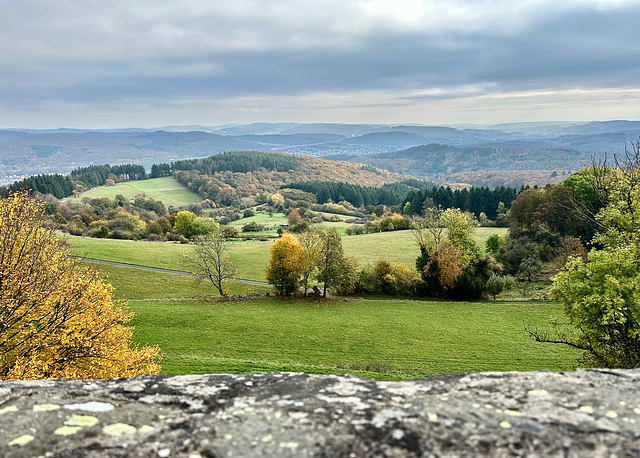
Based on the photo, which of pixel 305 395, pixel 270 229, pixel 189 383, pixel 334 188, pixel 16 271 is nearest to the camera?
pixel 305 395

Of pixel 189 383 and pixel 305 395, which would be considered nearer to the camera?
pixel 305 395

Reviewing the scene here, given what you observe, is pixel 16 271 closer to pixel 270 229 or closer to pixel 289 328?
pixel 289 328

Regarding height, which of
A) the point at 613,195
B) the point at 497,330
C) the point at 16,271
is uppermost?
the point at 613,195

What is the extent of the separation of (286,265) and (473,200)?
294ft

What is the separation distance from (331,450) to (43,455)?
2.66m

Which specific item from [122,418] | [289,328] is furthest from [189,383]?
[289,328]

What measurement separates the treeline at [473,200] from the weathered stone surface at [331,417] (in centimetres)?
11084

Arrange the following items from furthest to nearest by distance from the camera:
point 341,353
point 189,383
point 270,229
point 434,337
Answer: point 270,229, point 434,337, point 341,353, point 189,383

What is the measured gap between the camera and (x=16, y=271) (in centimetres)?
1494

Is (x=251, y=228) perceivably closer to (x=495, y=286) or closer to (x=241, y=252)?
(x=241, y=252)

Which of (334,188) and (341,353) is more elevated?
(334,188)

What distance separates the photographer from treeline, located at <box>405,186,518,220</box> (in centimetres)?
11600

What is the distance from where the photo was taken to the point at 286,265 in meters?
49.7

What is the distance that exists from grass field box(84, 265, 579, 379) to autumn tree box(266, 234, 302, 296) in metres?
2.68
